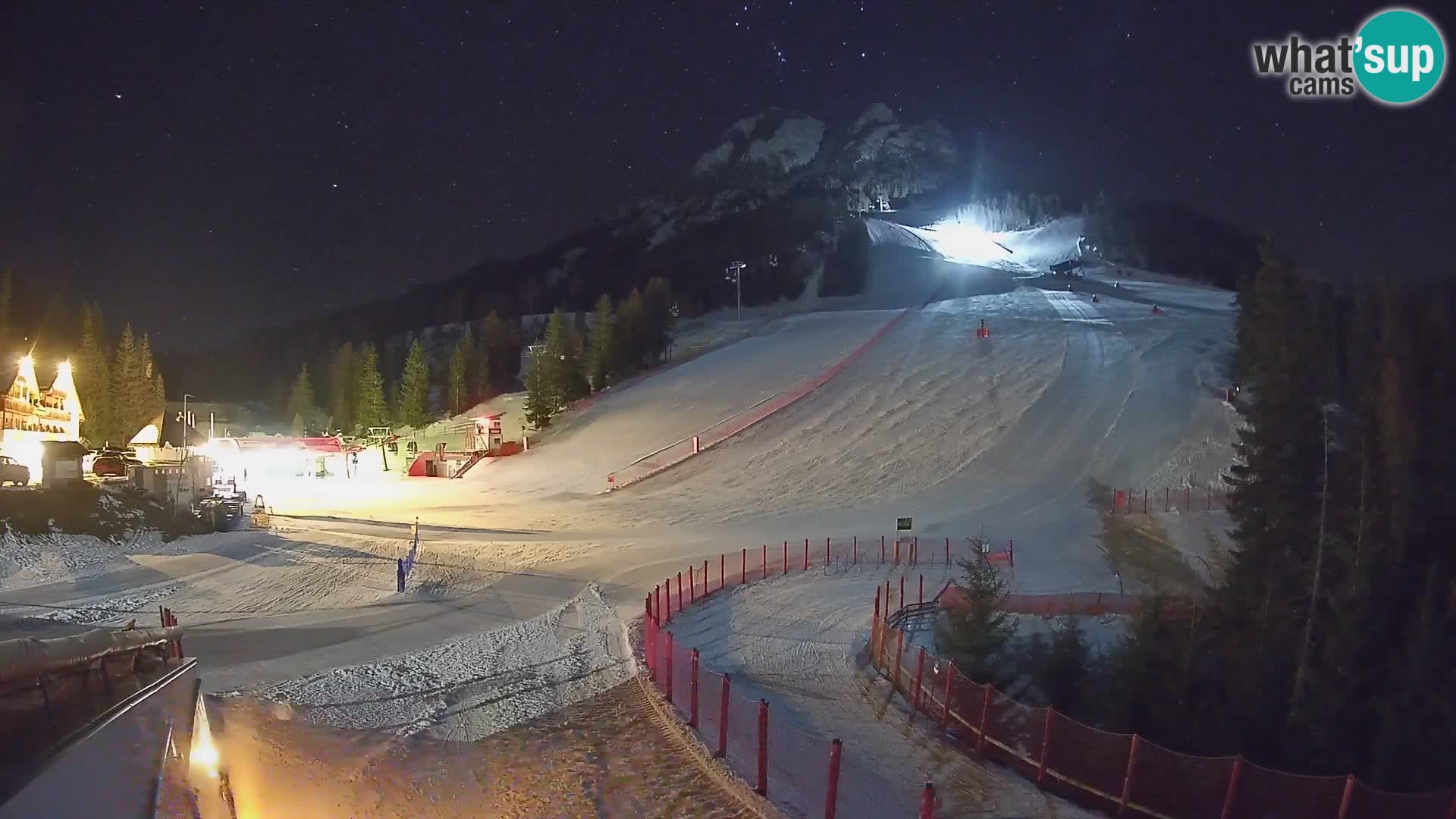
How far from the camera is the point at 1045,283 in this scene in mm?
106500

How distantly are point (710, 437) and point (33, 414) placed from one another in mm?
28657

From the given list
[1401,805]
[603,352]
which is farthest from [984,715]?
[603,352]

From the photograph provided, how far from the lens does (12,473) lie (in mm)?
26844

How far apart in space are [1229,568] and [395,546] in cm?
2076

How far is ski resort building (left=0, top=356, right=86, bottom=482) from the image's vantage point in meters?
32.7

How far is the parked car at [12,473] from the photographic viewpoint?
2650 centimetres

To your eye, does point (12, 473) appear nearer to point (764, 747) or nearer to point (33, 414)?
point (33, 414)

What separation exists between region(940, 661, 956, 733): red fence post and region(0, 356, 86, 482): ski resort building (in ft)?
101

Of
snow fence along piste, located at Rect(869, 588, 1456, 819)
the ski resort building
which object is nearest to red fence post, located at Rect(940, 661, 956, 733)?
snow fence along piste, located at Rect(869, 588, 1456, 819)

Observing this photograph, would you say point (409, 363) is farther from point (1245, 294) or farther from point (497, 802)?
point (497, 802)

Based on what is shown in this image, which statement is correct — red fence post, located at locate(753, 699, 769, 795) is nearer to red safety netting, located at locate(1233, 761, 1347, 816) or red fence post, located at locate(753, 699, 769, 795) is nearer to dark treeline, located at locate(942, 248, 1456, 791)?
red safety netting, located at locate(1233, 761, 1347, 816)

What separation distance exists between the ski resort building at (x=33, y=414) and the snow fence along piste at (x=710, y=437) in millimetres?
21507

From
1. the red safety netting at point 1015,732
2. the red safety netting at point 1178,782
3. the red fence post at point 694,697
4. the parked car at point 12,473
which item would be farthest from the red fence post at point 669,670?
the parked car at point 12,473

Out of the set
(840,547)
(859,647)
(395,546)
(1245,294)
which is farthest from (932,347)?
(859,647)
